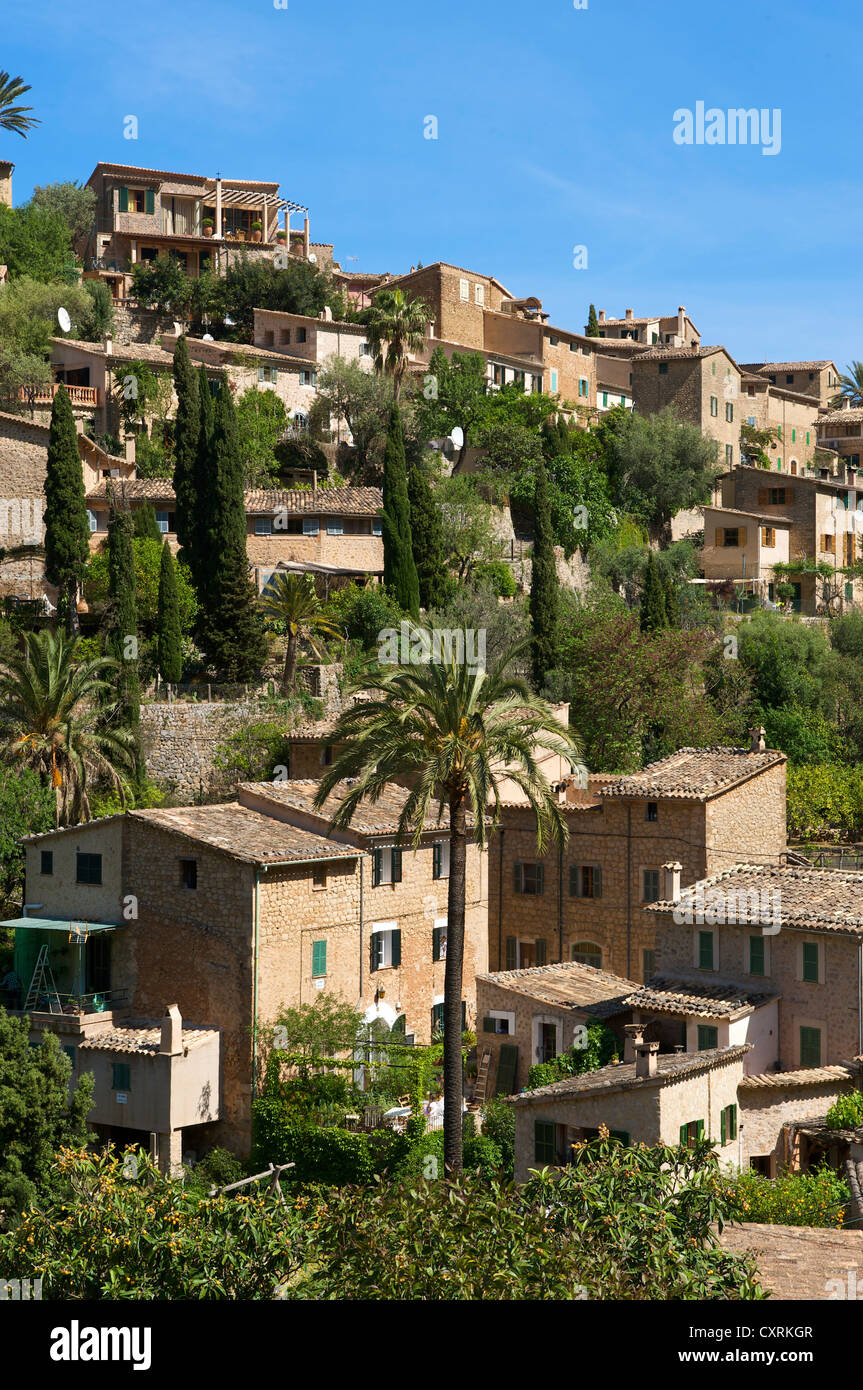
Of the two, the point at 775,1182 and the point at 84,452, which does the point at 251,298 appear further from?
the point at 775,1182

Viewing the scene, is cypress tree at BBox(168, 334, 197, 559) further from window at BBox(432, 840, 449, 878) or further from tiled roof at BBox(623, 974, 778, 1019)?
tiled roof at BBox(623, 974, 778, 1019)

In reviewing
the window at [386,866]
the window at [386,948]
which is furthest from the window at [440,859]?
the window at [386,948]

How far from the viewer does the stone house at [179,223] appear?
269 ft

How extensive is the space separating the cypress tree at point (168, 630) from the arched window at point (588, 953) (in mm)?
15278

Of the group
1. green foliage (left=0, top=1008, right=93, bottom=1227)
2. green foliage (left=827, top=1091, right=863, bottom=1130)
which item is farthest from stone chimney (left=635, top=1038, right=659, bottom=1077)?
green foliage (left=0, top=1008, right=93, bottom=1227)

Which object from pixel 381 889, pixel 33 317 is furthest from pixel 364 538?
pixel 381 889

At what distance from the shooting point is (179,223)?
289 feet

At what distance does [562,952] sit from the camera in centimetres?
3959

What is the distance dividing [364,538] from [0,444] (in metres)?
14.0

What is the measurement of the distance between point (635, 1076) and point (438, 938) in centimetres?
1102

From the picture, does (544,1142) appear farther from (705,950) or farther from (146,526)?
(146,526)

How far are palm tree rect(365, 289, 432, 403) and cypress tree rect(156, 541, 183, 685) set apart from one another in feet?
89.6

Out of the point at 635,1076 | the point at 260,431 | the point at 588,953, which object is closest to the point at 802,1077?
the point at 635,1076

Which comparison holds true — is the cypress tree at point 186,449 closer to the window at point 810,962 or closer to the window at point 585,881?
the window at point 585,881
